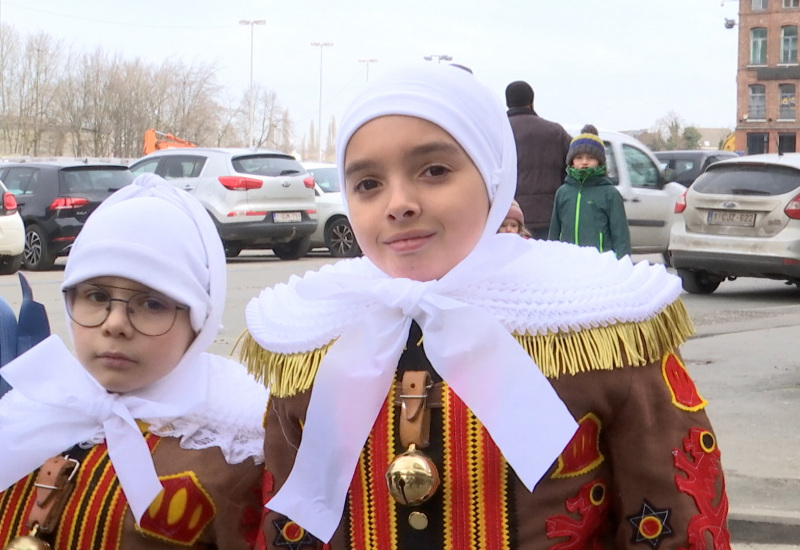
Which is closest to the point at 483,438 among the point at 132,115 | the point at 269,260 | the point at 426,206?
the point at 426,206

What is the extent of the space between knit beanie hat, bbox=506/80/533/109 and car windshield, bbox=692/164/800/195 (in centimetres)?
404

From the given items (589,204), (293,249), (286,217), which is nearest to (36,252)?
(286,217)

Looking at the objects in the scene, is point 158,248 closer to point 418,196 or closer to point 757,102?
point 418,196

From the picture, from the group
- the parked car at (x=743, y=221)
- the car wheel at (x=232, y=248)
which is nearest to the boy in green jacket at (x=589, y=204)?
the parked car at (x=743, y=221)

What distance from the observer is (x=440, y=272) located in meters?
1.84

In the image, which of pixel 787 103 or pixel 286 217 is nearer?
pixel 286 217

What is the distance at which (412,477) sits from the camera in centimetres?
176

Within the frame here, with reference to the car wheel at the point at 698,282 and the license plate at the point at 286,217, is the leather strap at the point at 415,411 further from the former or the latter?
the license plate at the point at 286,217

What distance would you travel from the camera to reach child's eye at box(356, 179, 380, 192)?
73.2 inches

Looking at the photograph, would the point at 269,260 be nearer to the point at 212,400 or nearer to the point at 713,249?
the point at 713,249

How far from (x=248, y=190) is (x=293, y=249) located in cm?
149

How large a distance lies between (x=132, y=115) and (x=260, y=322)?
4968cm

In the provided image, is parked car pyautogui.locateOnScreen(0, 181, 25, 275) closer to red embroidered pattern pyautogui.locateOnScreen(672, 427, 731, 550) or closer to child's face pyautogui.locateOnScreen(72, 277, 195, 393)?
child's face pyautogui.locateOnScreen(72, 277, 195, 393)

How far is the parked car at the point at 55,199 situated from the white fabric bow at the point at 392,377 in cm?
1356
